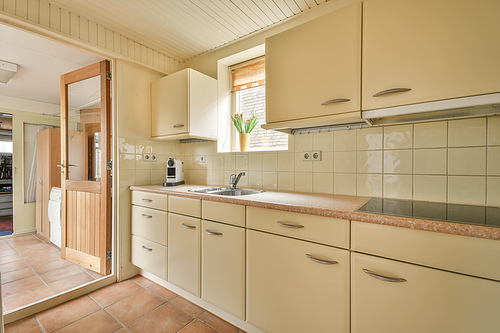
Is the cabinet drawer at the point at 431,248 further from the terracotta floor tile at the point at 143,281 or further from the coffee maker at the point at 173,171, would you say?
the terracotta floor tile at the point at 143,281

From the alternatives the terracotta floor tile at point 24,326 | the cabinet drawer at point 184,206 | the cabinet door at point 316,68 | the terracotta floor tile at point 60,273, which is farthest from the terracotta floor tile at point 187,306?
the cabinet door at point 316,68

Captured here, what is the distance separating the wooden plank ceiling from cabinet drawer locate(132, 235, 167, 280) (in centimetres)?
196

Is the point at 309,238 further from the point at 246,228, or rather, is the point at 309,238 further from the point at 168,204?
the point at 168,204

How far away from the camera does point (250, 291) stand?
1409mm

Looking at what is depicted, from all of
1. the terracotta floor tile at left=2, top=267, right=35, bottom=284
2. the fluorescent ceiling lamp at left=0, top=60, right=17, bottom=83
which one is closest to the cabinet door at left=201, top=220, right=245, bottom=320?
the terracotta floor tile at left=2, top=267, right=35, bottom=284

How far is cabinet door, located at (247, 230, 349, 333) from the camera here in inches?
43.0

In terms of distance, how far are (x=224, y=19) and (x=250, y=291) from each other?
212 centimetres

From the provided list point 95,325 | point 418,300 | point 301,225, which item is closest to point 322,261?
point 301,225

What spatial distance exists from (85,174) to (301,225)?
2.37 m

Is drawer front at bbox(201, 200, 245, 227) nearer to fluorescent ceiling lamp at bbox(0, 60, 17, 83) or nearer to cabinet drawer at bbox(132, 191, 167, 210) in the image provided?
cabinet drawer at bbox(132, 191, 167, 210)

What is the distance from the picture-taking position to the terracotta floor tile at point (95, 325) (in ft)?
4.97

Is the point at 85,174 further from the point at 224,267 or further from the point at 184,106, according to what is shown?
the point at 224,267

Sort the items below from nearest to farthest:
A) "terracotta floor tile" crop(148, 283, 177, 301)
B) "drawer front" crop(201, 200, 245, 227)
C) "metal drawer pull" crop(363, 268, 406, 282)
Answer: "metal drawer pull" crop(363, 268, 406, 282) < "drawer front" crop(201, 200, 245, 227) < "terracotta floor tile" crop(148, 283, 177, 301)

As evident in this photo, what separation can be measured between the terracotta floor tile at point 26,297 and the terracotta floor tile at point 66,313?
254 mm
